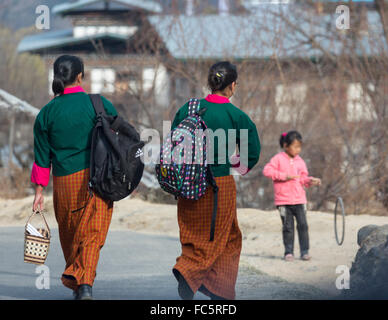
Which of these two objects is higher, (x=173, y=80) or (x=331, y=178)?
(x=173, y=80)

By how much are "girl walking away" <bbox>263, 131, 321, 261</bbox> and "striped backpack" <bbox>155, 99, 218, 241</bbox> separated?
11.4ft

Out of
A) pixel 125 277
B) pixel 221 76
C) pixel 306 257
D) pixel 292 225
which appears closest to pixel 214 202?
pixel 221 76

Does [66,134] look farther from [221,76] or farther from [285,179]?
[285,179]

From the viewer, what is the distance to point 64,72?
18.8ft

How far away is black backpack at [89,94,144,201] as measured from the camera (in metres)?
5.55

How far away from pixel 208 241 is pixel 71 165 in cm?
117

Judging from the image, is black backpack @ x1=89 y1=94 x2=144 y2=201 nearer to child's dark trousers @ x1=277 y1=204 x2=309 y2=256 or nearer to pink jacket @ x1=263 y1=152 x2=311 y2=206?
pink jacket @ x1=263 y1=152 x2=311 y2=206

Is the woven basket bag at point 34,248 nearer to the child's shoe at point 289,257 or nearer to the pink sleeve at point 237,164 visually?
the pink sleeve at point 237,164
